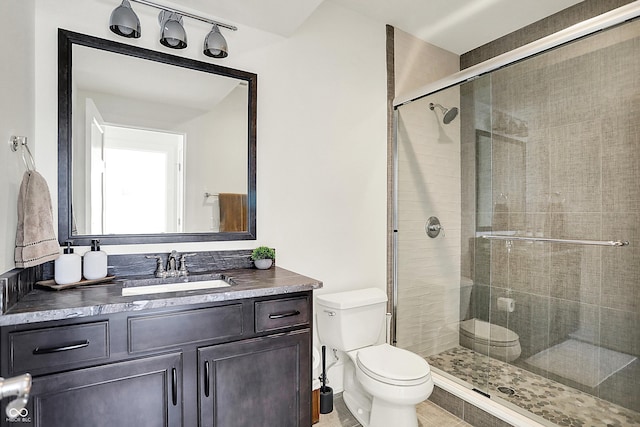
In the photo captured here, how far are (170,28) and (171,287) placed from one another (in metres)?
1.25

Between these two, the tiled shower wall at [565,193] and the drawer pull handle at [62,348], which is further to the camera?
the tiled shower wall at [565,193]

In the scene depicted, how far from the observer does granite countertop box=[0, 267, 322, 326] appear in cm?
113

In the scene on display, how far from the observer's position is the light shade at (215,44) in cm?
182

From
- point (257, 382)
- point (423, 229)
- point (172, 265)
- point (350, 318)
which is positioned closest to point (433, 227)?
point (423, 229)

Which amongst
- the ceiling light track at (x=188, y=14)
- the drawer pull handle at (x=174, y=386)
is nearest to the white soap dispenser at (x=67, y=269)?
the drawer pull handle at (x=174, y=386)

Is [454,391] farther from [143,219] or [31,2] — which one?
[31,2]

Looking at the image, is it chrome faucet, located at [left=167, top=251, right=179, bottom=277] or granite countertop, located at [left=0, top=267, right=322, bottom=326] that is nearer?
granite countertop, located at [left=0, top=267, right=322, bottom=326]

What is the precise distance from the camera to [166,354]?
1.32m

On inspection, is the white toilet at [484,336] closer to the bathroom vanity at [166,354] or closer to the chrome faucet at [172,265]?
the bathroom vanity at [166,354]

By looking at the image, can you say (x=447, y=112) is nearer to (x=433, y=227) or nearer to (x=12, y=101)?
(x=433, y=227)

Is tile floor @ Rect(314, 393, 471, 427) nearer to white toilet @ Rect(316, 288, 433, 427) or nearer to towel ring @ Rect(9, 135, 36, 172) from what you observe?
white toilet @ Rect(316, 288, 433, 427)

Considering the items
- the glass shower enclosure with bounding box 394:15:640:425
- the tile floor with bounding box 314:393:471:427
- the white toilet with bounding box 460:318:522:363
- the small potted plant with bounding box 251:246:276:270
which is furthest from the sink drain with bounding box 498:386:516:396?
the small potted plant with bounding box 251:246:276:270

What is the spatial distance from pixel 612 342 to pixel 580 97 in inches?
56.9

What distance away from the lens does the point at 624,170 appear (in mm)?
1989
